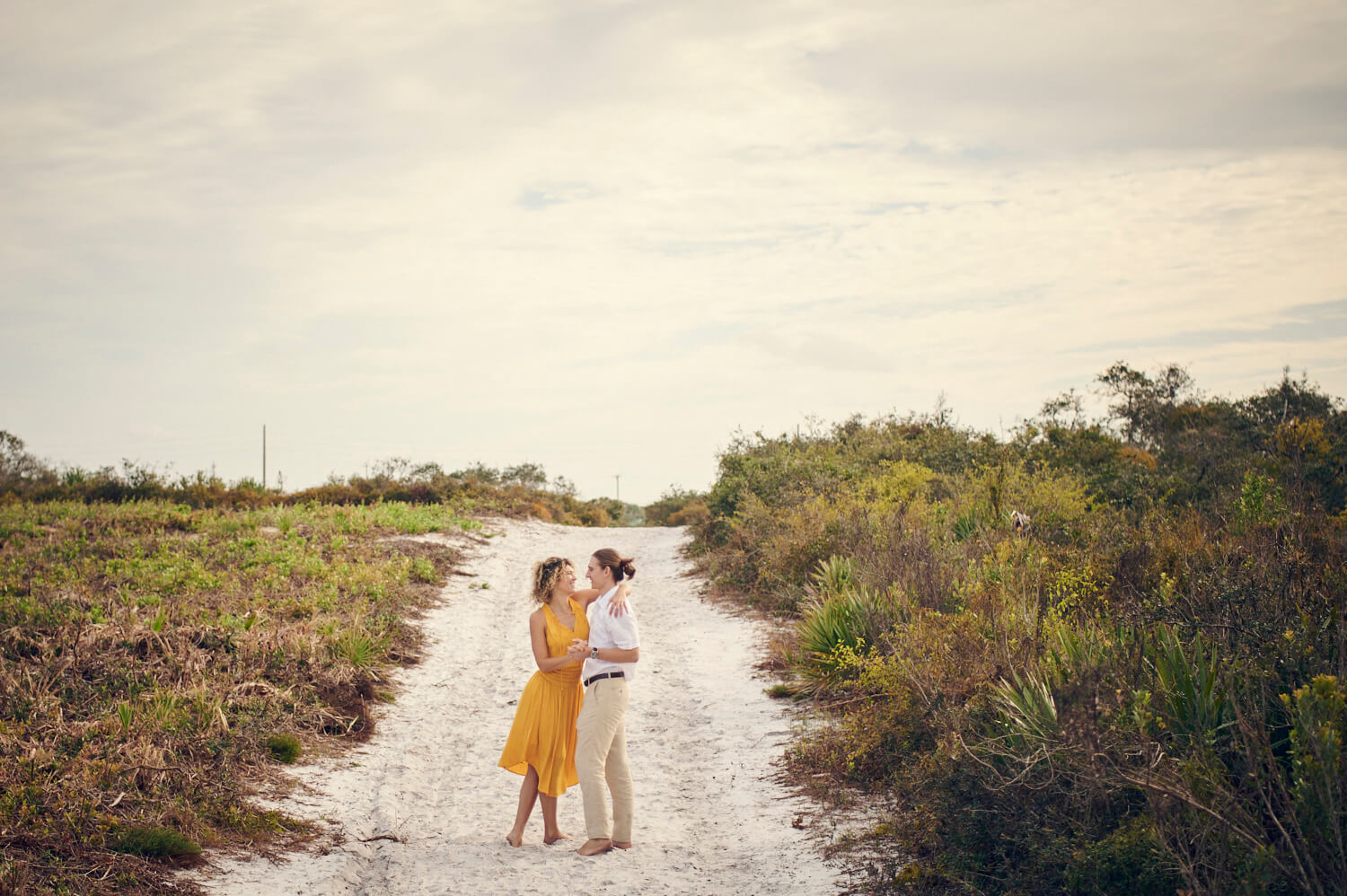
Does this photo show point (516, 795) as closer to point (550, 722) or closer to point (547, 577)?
point (550, 722)

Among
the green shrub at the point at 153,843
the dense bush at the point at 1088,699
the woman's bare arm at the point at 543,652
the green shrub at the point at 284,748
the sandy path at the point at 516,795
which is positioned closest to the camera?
the dense bush at the point at 1088,699

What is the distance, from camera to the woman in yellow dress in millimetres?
5469

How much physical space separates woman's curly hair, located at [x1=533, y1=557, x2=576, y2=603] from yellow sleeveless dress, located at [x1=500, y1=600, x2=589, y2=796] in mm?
83

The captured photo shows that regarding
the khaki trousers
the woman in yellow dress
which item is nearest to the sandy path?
the khaki trousers

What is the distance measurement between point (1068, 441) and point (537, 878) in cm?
2034

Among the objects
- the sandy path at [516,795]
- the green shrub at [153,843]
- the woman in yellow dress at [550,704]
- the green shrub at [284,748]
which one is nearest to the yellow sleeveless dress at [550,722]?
the woman in yellow dress at [550,704]

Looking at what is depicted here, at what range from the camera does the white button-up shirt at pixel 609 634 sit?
5.31 metres

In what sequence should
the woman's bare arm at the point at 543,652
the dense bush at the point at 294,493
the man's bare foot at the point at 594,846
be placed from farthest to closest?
the dense bush at the point at 294,493 < the woman's bare arm at the point at 543,652 < the man's bare foot at the point at 594,846

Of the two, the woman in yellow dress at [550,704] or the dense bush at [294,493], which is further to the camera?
the dense bush at [294,493]

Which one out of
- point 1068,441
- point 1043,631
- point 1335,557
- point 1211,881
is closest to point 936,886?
point 1211,881

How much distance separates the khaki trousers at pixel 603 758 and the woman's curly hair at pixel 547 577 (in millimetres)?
649

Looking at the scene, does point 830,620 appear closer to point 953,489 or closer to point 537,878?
point 537,878

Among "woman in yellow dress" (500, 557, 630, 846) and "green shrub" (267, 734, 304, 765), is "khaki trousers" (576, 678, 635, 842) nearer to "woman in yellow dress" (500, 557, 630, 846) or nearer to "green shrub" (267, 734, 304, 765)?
"woman in yellow dress" (500, 557, 630, 846)

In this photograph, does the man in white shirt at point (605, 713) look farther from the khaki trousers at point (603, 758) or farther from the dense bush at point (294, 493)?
the dense bush at point (294, 493)
